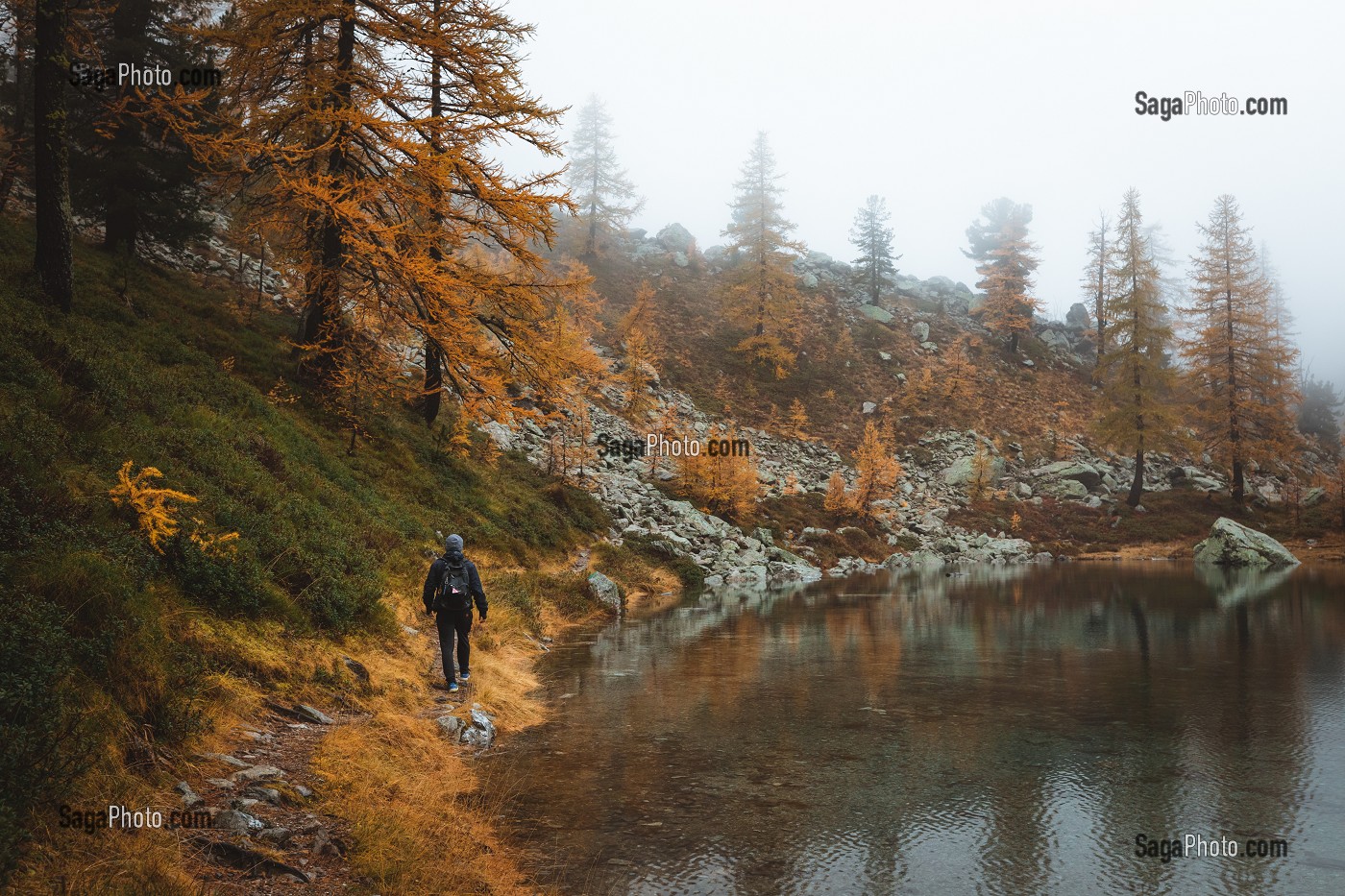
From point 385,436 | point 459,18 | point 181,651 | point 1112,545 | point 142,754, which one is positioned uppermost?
point 459,18

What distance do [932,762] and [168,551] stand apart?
8532 mm

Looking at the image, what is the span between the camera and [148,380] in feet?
36.9

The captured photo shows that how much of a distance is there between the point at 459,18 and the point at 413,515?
11.6 m

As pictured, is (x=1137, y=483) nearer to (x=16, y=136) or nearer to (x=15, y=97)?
(x=16, y=136)

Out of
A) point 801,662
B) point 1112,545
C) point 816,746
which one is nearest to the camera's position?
point 816,746

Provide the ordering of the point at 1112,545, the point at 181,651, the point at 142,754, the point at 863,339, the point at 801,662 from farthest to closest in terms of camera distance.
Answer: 1. the point at 863,339
2. the point at 1112,545
3. the point at 801,662
4. the point at 181,651
5. the point at 142,754

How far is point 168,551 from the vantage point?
7.50m

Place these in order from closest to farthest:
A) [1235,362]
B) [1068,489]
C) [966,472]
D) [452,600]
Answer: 1. [452,600]
2. [1235,362]
3. [1068,489]
4. [966,472]

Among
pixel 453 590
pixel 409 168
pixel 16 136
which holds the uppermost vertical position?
pixel 16 136

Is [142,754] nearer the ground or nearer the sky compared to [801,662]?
nearer the sky

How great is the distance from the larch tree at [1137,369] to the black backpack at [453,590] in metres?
45.1

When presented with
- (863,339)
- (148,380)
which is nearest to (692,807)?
(148,380)

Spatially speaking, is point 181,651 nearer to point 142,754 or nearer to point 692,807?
point 142,754

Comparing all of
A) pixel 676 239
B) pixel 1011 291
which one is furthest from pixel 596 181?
pixel 1011 291
